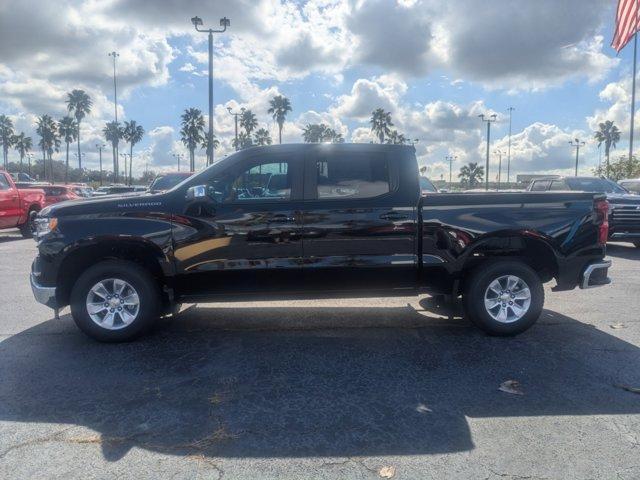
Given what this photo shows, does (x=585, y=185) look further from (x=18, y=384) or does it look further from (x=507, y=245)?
(x=18, y=384)

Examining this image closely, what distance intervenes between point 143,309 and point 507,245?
384 centimetres

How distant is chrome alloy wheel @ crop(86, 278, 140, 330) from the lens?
17.3 ft

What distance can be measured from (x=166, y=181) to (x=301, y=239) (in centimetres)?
899

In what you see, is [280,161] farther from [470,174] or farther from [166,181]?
[470,174]

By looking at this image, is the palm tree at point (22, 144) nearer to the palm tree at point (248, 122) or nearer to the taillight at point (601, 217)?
the palm tree at point (248, 122)

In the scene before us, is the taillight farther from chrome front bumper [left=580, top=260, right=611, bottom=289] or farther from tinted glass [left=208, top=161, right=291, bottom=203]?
tinted glass [left=208, top=161, right=291, bottom=203]

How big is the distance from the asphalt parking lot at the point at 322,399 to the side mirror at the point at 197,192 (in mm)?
1499

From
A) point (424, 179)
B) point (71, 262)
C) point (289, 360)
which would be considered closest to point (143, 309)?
point (71, 262)

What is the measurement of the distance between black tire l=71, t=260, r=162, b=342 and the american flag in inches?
729

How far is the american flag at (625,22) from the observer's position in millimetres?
17234

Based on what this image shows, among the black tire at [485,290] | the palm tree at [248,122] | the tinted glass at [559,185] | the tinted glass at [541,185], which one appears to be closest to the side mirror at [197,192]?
the black tire at [485,290]

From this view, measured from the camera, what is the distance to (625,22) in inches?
693

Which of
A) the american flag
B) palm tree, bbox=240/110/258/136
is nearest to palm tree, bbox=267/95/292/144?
palm tree, bbox=240/110/258/136

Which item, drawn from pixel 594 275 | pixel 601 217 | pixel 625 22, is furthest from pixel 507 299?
pixel 625 22
